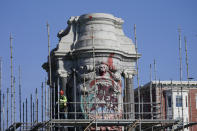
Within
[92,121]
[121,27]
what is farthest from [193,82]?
[92,121]

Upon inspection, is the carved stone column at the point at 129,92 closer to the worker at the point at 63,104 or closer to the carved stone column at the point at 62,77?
the carved stone column at the point at 62,77

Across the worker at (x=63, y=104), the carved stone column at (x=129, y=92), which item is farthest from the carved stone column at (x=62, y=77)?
the carved stone column at (x=129, y=92)

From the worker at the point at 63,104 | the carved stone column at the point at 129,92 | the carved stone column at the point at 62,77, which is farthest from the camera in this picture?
the carved stone column at the point at 129,92

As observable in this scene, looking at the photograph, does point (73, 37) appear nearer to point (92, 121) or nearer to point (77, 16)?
point (77, 16)

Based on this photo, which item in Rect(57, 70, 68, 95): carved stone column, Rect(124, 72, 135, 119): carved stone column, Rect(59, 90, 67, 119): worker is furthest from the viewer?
Rect(124, 72, 135, 119): carved stone column

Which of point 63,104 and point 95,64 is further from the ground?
point 95,64

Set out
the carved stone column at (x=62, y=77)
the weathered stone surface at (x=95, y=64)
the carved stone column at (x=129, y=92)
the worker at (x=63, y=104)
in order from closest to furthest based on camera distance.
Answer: the worker at (x=63, y=104) < the weathered stone surface at (x=95, y=64) < the carved stone column at (x=62, y=77) < the carved stone column at (x=129, y=92)

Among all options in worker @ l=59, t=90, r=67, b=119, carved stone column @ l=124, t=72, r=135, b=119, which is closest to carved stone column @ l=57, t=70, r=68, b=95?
worker @ l=59, t=90, r=67, b=119

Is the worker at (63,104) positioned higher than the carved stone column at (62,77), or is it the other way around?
the carved stone column at (62,77)

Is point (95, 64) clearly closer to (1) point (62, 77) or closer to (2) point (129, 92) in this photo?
(1) point (62, 77)

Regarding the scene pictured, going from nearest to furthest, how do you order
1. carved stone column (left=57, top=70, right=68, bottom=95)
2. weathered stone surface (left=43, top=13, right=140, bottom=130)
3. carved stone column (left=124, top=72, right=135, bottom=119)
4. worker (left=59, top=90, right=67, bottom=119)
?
worker (left=59, top=90, right=67, bottom=119)
weathered stone surface (left=43, top=13, right=140, bottom=130)
carved stone column (left=57, top=70, right=68, bottom=95)
carved stone column (left=124, top=72, right=135, bottom=119)

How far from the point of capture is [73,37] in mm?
53812

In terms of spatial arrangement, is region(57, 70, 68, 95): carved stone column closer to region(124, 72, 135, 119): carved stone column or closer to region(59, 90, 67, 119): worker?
region(59, 90, 67, 119): worker

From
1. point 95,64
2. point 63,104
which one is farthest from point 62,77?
point 63,104
